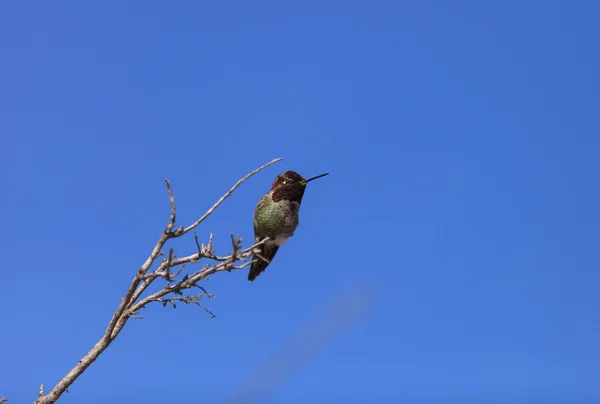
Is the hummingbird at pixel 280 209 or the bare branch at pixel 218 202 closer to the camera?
the bare branch at pixel 218 202

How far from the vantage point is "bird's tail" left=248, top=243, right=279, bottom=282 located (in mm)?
14016

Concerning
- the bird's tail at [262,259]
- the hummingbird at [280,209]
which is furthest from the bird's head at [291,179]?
the bird's tail at [262,259]

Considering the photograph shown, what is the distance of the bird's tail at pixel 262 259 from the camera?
14.0m

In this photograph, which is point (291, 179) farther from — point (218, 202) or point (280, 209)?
point (218, 202)

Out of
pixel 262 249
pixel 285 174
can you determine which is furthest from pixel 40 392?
pixel 285 174

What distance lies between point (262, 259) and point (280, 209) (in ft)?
4.31

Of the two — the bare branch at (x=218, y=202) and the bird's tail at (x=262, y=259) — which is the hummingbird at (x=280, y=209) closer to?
the bird's tail at (x=262, y=259)

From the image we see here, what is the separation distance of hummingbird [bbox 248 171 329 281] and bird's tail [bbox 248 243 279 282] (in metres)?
0.12

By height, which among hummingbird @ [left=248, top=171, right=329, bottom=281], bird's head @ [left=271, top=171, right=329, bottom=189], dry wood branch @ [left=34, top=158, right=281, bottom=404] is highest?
bird's head @ [left=271, top=171, right=329, bottom=189]

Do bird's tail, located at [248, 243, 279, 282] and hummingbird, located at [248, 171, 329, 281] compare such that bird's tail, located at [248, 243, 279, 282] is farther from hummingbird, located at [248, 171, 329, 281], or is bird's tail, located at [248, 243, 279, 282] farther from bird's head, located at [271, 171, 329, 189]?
bird's head, located at [271, 171, 329, 189]

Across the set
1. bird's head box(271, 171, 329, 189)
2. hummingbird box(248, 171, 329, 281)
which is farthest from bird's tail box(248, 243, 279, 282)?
bird's head box(271, 171, 329, 189)

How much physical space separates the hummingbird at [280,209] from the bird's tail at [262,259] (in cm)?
12

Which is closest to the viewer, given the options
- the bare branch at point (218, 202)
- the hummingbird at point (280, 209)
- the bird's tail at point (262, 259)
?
the bare branch at point (218, 202)

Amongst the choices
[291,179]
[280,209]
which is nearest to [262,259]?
[280,209]
